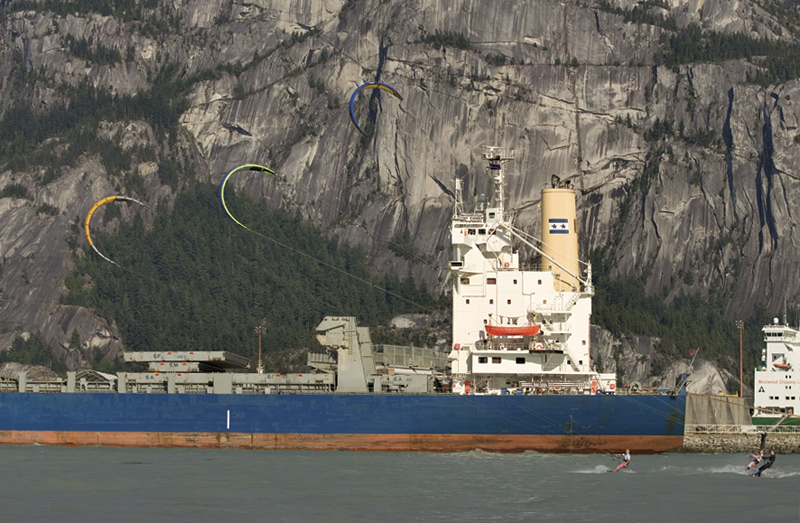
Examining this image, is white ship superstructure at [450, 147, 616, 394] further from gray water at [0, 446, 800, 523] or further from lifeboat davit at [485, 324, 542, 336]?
gray water at [0, 446, 800, 523]

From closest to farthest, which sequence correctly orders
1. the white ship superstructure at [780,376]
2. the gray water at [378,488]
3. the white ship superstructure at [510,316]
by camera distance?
the gray water at [378,488], the white ship superstructure at [510,316], the white ship superstructure at [780,376]

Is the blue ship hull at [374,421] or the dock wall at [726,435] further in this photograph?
the dock wall at [726,435]

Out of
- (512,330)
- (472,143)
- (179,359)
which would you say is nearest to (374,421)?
(512,330)

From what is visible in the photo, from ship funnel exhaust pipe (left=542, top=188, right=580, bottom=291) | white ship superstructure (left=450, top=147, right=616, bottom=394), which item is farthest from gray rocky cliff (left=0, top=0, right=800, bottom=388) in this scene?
white ship superstructure (left=450, top=147, right=616, bottom=394)

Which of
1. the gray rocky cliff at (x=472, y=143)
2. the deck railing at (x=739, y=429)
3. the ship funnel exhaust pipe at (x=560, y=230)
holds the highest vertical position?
the gray rocky cliff at (x=472, y=143)

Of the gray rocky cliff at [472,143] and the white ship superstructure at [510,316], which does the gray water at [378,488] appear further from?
the gray rocky cliff at [472,143]

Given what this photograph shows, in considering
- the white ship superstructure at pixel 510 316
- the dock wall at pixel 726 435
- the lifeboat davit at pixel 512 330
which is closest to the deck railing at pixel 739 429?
the dock wall at pixel 726 435
